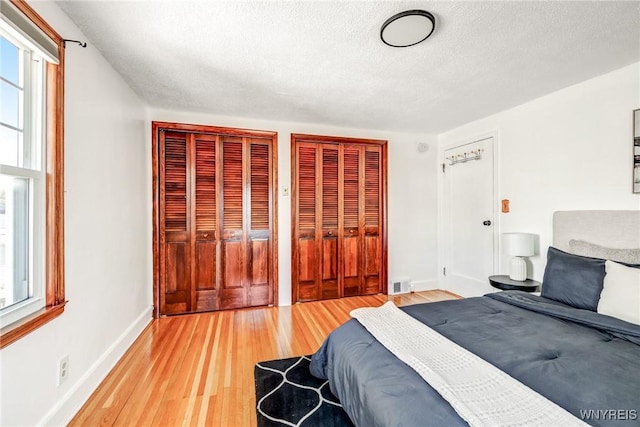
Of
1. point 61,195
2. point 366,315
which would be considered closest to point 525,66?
point 366,315

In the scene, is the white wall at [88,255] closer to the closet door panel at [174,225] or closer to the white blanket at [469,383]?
the closet door panel at [174,225]

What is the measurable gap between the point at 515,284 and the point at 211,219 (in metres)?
3.33

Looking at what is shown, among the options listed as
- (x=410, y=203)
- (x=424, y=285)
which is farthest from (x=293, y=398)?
(x=410, y=203)

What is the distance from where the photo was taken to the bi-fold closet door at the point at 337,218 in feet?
11.8

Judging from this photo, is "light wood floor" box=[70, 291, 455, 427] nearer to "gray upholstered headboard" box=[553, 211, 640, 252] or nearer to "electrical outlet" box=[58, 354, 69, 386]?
"electrical outlet" box=[58, 354, 69, 386]

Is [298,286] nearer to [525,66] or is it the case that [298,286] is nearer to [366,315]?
[366,315]

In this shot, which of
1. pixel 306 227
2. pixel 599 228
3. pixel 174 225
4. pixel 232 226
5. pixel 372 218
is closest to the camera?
pixel 599 228

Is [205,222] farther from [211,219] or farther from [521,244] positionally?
[521,244]

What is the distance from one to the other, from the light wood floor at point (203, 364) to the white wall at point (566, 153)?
222cm

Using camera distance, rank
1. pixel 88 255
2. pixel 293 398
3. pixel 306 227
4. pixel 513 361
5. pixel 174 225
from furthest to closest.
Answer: pixel 306 227 < pixel 174 225 < pixel 88 255 < pixel 293 398 < pixel 513 361

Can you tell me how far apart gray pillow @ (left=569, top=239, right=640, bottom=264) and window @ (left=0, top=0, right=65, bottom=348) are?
3.66 metres

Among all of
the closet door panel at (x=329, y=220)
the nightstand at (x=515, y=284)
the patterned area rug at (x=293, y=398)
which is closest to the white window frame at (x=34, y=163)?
the patterned area rug at (x=293, y=398)

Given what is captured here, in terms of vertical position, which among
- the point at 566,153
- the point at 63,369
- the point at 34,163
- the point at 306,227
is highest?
the point at 566,153

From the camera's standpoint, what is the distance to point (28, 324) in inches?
51.0
